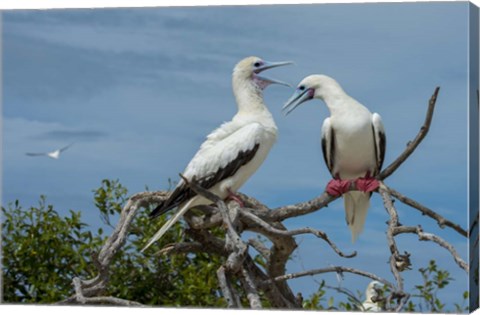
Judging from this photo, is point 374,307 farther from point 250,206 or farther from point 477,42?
point 477,42

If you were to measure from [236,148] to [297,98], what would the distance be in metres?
0.49

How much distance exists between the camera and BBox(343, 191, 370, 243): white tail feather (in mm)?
7371

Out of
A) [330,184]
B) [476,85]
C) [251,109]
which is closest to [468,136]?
[476,85]

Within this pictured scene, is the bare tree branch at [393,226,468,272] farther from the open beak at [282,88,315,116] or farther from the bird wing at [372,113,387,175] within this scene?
the open beak at [282,88,315,116]

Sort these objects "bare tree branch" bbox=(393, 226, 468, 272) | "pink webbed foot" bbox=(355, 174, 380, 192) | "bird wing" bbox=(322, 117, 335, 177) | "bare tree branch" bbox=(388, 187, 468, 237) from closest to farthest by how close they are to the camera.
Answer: "bare tree branch" bbox=(393, 226, 468, 272)
"bare tree branch" bbox=(388, 187, 468, 237)
"pink webbed foot" bbox=(355, 174, 380, 192)
"bird wing" bbox=(322, 117, 335, 177)

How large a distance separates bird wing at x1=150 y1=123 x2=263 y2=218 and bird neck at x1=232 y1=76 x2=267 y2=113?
5.6 inches

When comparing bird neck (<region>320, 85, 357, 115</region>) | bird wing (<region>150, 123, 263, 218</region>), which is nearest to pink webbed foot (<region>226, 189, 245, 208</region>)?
bird wing (<region>150, 123, 263, 218</region>)

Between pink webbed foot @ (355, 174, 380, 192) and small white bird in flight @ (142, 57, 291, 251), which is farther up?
small white bird in flight @ (142, 57, 291, 251)

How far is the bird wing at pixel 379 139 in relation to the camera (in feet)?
23.6

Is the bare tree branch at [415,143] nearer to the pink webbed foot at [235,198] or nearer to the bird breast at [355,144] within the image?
the bird breast at [355,144]

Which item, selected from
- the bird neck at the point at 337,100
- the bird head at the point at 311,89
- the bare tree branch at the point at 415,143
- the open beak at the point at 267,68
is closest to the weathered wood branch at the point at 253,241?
the bare tree branch at the point at 415,143

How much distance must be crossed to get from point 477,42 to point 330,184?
3.98ft

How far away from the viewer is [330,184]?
7352mm

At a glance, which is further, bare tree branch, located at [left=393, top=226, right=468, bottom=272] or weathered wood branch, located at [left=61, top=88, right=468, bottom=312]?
weathered wood branch, located at [left=61, top=88, right=468, bottom=312]
